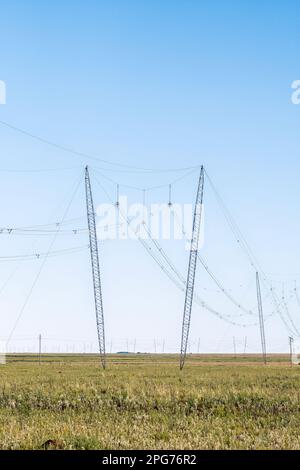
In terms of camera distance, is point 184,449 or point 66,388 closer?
point 184,449

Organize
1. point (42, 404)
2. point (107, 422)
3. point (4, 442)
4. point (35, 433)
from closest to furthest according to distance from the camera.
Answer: point (4, 442) → point (35, 433) → point (107, 422) → point (42, 404)

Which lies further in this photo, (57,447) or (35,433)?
(35,433)

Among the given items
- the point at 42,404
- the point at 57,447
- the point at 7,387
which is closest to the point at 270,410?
the point at 42,404

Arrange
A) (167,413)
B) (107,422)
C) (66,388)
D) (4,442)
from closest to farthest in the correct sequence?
(4,442) → (107,422) → (167,413) → (66,388)

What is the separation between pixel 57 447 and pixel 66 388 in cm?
2373

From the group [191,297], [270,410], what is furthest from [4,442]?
[191,297]

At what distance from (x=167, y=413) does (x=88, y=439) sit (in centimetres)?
1026

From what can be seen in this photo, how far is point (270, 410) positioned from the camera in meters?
29.1

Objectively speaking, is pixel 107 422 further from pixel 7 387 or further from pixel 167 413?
pixel 7 387
